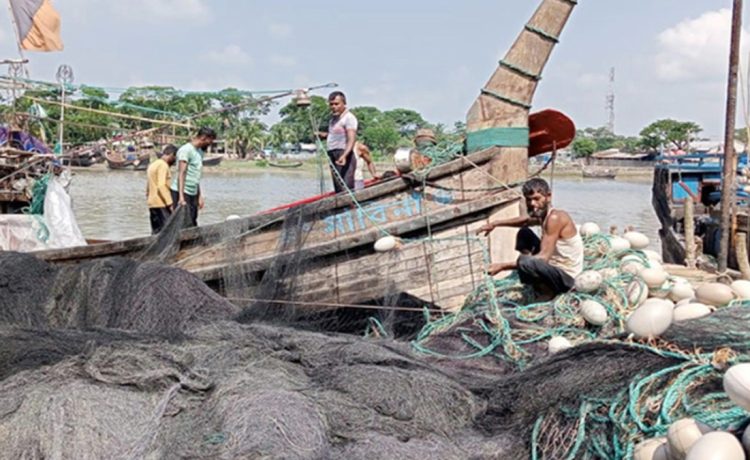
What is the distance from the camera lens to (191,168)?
795 cm

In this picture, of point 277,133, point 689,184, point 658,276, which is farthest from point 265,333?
point 277,133

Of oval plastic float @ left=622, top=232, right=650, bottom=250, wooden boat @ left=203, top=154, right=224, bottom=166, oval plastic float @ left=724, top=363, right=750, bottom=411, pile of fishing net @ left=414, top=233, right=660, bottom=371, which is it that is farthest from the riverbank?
oval plastic float @ left=724, top=363, right=750, bottom=411

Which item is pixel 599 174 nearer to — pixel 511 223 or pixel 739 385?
pixel 511 223

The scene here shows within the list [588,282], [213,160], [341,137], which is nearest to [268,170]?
[213,160]

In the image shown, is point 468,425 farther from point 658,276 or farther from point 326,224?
point 326,224

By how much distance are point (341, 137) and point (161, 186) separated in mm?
2313

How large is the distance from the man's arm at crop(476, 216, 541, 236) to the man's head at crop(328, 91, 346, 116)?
2.18 m

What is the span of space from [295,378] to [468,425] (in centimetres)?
A: 102

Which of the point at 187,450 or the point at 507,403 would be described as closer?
the point at 187,450

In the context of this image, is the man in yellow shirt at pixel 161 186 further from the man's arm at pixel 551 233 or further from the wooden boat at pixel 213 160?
the wooden boat at pixel 213 160

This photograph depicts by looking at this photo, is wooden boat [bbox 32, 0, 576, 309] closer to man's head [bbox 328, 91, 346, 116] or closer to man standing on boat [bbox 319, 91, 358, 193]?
man standing on boat [bbox 319, 91, 358, 193]

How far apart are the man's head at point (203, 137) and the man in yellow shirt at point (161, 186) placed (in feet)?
1.78

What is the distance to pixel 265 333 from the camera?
191 inches

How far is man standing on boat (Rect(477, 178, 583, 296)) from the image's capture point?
5457 mm
